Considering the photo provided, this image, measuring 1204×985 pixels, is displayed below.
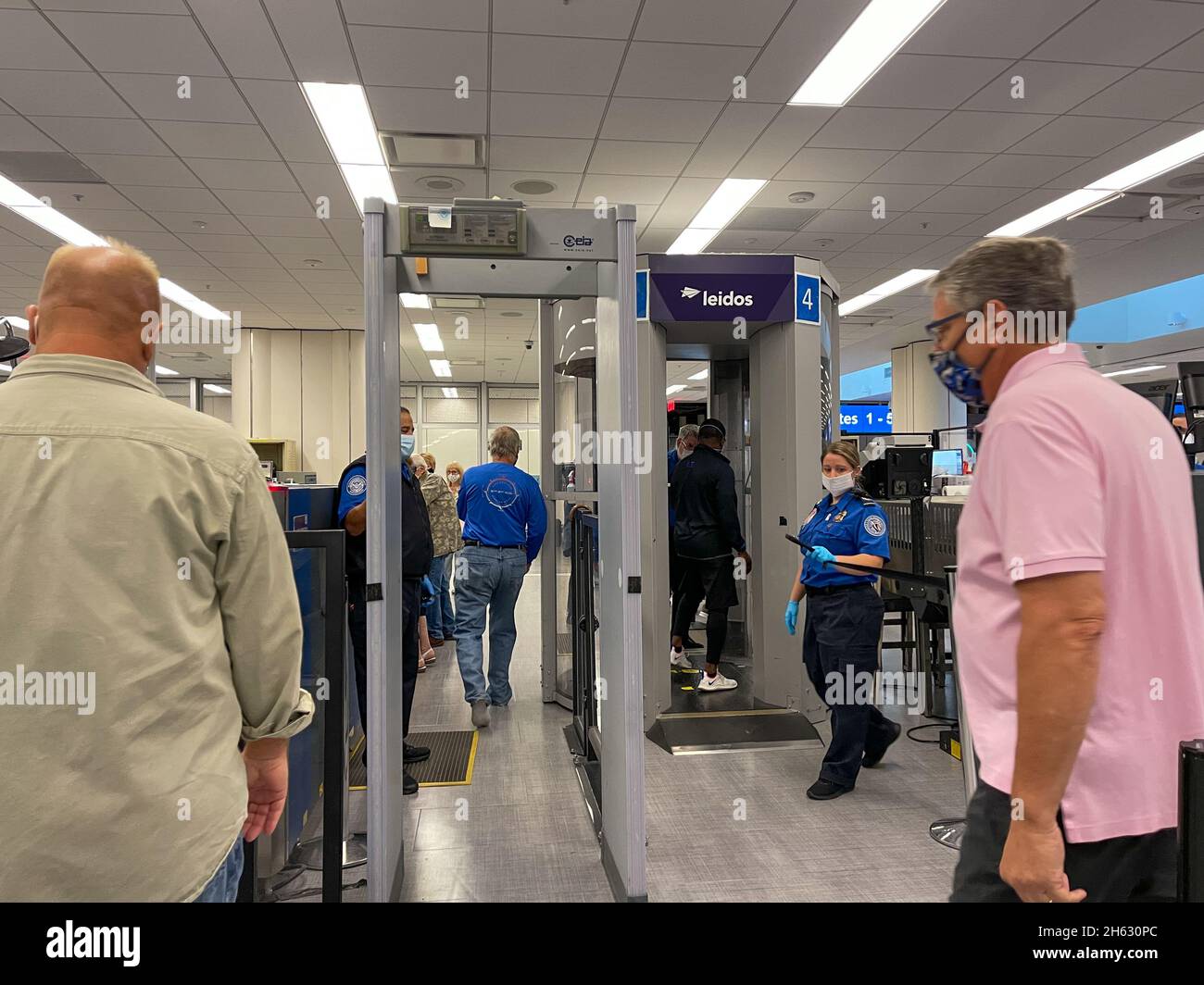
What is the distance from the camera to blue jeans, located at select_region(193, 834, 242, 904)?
113cm

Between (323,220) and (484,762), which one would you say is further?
(323,220)

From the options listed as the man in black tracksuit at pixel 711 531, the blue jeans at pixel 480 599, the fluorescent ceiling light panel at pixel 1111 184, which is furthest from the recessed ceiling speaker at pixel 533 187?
the fluorescent ceiling light panel at pixel 1111 184

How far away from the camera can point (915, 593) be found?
308cm

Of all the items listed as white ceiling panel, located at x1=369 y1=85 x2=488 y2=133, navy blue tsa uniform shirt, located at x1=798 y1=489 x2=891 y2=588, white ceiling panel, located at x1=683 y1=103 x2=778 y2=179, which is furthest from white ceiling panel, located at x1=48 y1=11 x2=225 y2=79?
navy blue tsa uniform shirt, located at x1=798 y1=489 x2=891 y2=588

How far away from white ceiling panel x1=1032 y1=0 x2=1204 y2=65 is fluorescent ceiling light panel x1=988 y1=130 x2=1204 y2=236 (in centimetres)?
103

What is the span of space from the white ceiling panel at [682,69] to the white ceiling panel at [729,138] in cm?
26

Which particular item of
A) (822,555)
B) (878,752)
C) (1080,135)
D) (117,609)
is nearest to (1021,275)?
(117,609)

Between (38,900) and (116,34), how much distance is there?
4432mm

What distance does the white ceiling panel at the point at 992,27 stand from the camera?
3.70 m

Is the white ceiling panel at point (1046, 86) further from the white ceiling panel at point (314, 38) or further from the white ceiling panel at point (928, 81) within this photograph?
the white ceiling panel at point (314, 38)

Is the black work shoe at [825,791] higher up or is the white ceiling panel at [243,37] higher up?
the white ceiling panel at [243,37]

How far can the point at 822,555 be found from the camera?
3.25 meters
